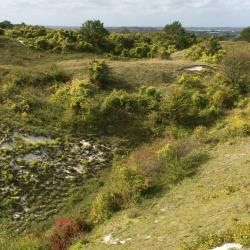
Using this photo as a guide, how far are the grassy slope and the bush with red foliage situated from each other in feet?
→ 3.25

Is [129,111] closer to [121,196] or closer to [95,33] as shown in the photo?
[121,196]

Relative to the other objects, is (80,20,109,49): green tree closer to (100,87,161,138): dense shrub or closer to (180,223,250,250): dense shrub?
(100,87,161,138): dense shrub

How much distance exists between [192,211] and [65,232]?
246 inches

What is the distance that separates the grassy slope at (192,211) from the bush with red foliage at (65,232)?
990mm

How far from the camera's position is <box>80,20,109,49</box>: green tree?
65688 millimetres

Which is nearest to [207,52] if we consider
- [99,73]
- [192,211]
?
[99,73]

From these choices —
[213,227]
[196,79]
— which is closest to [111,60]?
[196,79]

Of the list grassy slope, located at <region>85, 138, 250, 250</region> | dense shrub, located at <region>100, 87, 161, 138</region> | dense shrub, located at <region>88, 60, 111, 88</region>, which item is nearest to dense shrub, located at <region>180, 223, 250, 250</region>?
grassy slope, located at <region>85, 138, 250, 250</region>

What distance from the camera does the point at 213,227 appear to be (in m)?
17.4

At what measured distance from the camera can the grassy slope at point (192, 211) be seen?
709 inches

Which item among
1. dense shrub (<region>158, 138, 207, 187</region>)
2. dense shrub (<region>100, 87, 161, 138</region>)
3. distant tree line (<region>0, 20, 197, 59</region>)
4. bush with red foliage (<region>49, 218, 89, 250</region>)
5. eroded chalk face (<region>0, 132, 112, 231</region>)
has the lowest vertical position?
bush with red foliage (<region>49, 218, 89, 250</region>)

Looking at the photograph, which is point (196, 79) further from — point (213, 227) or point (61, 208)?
point (213, 227)

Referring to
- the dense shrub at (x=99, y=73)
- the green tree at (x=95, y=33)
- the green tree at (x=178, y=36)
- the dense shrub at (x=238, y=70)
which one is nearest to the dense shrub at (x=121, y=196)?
the dense shrub at (x=99, y=73)

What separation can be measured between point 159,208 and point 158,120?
50.3 feet
